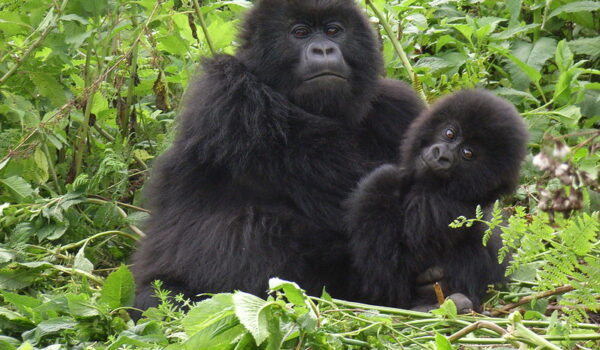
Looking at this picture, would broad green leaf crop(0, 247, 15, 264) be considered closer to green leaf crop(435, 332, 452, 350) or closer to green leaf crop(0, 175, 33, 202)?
green leaf crop(0, 175, 33, 202)

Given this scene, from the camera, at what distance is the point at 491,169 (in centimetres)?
356

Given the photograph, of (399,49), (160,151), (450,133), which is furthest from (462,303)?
(160,151)

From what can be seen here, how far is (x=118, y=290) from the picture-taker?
11.6ft

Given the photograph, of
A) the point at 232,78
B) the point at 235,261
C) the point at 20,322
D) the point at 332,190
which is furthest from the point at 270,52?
the point at 20,322

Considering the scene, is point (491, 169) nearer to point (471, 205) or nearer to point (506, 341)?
point (471, 205)

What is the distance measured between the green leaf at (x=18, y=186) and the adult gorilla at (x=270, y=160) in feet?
2.32

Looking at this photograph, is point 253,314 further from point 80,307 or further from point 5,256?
point 5,256

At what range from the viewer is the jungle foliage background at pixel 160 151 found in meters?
2.65

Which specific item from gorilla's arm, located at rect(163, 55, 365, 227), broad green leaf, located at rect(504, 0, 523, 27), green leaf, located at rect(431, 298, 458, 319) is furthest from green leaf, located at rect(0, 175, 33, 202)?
broad green leaf, located at rect(504, 0, 523, 27)

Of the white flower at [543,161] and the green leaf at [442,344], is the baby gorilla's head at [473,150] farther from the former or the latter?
the white flower at [543,161]

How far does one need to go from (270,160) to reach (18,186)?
1.41 m

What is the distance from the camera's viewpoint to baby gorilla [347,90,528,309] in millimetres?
3516

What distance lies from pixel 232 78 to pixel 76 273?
3.64ft

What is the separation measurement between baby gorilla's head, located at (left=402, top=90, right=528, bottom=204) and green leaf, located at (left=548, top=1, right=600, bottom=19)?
1930mm
